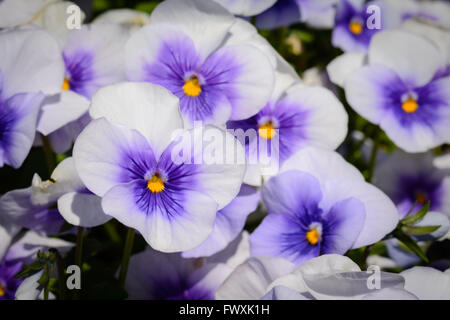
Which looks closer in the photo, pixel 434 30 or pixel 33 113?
pixel 33 113

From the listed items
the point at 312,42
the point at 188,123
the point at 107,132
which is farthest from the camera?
the point at 312,42

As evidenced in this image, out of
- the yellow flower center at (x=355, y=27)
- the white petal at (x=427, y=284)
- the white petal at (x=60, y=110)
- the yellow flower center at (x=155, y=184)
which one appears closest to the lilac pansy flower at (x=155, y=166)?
the yellow flower center at (x=155, y=184)

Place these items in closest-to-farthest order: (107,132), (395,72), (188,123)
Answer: (107,132) < (188,123) < (395,72)

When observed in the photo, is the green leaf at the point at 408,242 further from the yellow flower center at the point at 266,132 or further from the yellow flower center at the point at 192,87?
the yellow flower center at the point at 192,87

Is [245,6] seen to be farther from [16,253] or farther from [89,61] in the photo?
[16,253]

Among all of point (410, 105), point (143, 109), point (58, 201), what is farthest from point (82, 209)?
point (410, 105)

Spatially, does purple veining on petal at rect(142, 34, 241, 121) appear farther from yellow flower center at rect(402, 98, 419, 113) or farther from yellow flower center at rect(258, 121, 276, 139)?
yellow flower center at rect(402, 98, 419, 113)

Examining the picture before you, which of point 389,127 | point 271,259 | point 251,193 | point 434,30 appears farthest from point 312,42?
point 271,259

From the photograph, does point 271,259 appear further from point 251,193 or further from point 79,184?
point 79,184

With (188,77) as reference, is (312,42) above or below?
below
